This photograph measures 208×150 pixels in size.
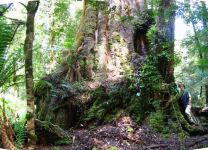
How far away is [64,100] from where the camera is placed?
3.34 m

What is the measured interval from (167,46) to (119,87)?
20.4 inches

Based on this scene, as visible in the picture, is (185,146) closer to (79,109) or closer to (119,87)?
(119,87)

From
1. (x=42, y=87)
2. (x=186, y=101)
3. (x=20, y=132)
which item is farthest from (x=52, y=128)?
(x=186, y=101)

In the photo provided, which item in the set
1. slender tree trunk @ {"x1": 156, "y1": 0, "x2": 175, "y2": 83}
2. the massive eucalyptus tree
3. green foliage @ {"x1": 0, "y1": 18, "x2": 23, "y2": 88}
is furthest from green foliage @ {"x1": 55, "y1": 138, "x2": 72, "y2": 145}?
slender tree trunk @ {"x1": 156, "y1": 0, "x2": 175, "y2": 83}

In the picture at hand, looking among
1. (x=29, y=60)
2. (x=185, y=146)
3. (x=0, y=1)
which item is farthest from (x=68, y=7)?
(x=185, y=146)

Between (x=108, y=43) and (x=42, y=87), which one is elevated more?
(x=108, y=43)

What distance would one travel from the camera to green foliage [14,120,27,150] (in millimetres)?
3076

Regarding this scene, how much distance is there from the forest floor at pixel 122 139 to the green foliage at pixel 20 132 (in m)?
0.16

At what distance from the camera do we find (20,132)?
3.08 meters

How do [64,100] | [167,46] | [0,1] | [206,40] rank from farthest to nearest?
[0,1] → [64,100] → [167,46] → [206,40]

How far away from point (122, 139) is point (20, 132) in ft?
2.67

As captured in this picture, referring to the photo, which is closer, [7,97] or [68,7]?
[7,97]

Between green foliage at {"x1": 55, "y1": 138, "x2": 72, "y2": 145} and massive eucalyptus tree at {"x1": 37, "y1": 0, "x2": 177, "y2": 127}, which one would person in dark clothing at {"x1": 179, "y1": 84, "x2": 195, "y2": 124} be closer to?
massive eucalyptus tree at {"x1": 37, "y1": 0, "x2": 177, "y2": 127}

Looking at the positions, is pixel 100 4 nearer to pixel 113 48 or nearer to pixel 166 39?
pixel 113 48
